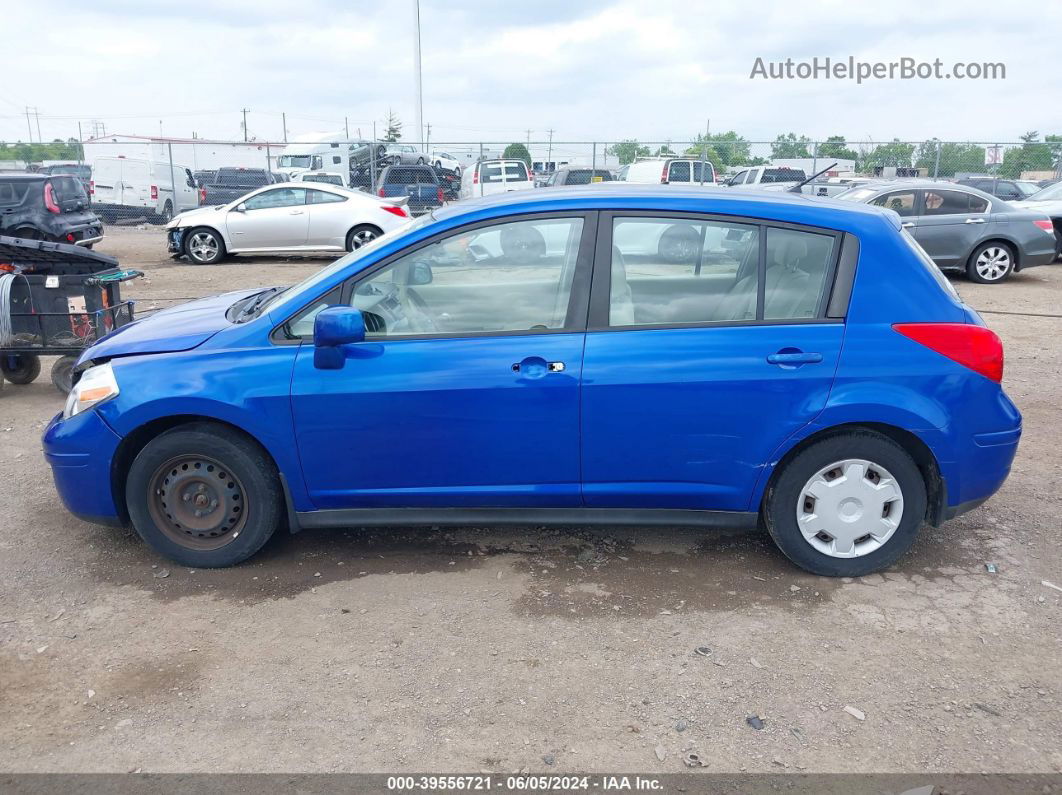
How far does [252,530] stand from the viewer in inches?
164

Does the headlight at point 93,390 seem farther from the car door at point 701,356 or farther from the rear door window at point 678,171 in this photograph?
the rear door window at point 678,171

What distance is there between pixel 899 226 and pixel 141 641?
12.4 ft

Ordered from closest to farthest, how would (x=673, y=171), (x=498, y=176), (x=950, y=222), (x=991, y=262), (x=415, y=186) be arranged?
(x=950, y=222), (x=991, y=262), (x=415, y=186), (x=673, y=171), (x=498, y=176)

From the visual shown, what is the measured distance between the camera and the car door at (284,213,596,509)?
12.9ft

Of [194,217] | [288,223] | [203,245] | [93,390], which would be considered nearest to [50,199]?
[194,217]

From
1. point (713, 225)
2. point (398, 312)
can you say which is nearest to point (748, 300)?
point (713, 225)

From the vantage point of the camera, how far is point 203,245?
54.6 ft

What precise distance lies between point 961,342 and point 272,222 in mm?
14458

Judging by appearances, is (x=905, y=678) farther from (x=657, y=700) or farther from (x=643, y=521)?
(x=643, y=521)

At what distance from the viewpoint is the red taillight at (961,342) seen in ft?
13.0

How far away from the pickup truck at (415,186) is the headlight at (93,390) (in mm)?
19216

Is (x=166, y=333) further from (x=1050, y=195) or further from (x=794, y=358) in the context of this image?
(x=1050, y=195)

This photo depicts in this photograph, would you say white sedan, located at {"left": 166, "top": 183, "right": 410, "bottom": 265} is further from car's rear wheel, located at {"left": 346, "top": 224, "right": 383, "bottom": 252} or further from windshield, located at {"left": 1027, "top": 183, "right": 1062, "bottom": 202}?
windshield, located at {"left": 1027, "top": 183, "right": 1062, "bottom": 202}

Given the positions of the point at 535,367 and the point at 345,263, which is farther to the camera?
the point at 345,263
